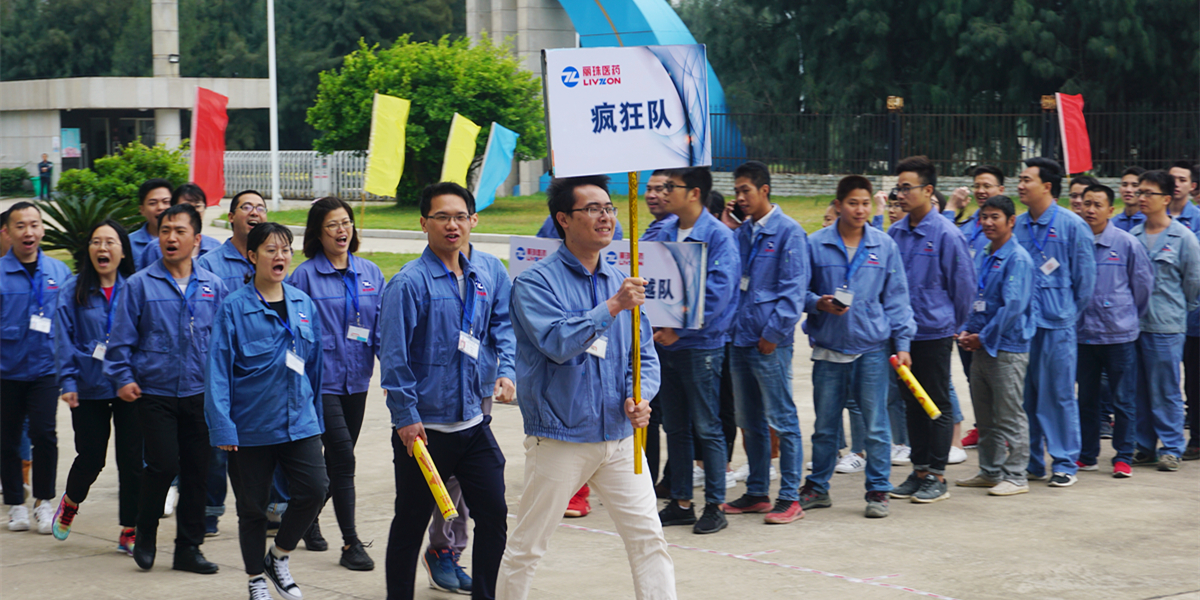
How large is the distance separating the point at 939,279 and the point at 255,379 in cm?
415

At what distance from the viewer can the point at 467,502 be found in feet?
16.3

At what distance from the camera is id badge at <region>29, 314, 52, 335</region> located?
22.3ft

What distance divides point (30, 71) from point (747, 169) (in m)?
60.1

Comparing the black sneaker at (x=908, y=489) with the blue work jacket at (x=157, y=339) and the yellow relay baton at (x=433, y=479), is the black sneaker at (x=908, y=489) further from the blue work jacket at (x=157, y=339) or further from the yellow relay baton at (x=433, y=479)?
the blue work jacket at (x=157, y=339)

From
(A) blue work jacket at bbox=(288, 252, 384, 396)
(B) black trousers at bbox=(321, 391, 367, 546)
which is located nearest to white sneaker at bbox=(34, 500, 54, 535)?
(B) black trousers at bbox=(321, 391, 367, 546)

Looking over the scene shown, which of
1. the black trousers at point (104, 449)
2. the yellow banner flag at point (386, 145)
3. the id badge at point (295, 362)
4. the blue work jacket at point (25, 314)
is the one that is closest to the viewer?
the id badge at point (295, 362)

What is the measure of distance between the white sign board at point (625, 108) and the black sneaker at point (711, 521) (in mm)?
2403

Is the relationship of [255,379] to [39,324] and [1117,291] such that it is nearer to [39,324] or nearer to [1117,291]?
[39,324]

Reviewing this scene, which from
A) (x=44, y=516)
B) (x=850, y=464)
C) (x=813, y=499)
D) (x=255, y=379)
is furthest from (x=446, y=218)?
(x=850, y=464)

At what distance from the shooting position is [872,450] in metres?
6.76

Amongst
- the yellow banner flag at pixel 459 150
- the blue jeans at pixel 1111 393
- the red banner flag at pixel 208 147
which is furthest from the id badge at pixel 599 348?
the red banner flag at pixel 208 147

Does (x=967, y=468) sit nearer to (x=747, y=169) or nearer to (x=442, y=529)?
(x=747, y=169)

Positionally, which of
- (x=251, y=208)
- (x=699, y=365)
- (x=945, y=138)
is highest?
(x=945, y=138)

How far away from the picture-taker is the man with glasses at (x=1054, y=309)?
7.55m
